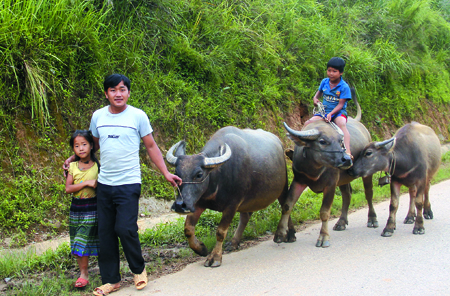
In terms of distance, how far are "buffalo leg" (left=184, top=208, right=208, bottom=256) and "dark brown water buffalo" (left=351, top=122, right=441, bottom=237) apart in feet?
8.49

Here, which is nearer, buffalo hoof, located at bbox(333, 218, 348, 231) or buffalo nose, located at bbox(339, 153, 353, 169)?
buffalo nose, located at bbox(339, 153, 353, 169)

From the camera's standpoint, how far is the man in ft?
12.5

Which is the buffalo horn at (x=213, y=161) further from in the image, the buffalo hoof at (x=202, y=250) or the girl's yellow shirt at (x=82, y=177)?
the girl's yellow shirt at (x=82, y=177)

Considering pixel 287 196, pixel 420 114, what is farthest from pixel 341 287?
pixel 420 114

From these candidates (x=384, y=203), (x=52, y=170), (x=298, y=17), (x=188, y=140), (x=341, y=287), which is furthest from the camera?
(x=298, y=17)

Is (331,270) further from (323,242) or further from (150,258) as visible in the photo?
(150,258)

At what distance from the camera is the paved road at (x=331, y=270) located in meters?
3.76

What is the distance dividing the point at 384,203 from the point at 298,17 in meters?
5.55

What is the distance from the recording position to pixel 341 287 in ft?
12.4

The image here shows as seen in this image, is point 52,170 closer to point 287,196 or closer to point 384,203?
point 287,196

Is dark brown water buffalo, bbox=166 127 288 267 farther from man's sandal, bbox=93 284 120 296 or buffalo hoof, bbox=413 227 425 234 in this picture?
buffalo hoof, bbox=413 227 425 234

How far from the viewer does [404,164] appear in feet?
20.2

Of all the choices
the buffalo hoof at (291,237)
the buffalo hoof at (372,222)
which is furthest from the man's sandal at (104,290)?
the buffalo hoof at (372,222)

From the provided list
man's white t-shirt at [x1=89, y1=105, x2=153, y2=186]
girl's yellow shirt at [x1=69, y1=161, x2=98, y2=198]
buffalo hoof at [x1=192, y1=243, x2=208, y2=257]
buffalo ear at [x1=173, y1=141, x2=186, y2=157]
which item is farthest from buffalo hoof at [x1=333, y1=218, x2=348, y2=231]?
girl's yellow shirt at [x1=69, y1=161, x2=98, y2=198]
